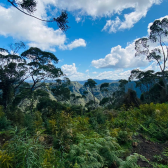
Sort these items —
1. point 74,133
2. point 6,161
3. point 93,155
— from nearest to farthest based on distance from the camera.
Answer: point 6,161
point 93,155
point 74,133

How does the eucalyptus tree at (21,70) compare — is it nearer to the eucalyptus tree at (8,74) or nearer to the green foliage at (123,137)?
the eucalyptus tree at (8,74)

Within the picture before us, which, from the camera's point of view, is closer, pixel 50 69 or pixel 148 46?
pixel 50 69

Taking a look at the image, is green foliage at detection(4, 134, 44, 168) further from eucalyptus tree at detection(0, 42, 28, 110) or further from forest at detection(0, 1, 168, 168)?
eucalyptus tree at detection(0, 42, 28, 110)

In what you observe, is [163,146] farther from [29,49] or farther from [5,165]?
[29,49]

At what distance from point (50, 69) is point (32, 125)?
10859mm

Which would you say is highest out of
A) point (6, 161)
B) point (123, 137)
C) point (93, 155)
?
point (6, 161)

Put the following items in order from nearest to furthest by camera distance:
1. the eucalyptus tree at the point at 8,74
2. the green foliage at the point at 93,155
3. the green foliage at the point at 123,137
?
the green foliage at the point at 93,155
the green foliage at the point at 123,137
the eucalyptus tree at the point at 8,74

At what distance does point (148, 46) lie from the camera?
16.7 meters

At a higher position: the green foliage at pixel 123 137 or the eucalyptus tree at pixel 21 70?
the eucalyptus tree at pixel 21 70

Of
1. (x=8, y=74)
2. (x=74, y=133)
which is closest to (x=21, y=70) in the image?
(x=8, y=74)

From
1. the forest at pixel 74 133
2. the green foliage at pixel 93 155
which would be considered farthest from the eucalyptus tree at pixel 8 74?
the green foliage at pixel 93 155

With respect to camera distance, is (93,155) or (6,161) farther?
(93,155)

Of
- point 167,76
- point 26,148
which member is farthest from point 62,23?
point 167,76

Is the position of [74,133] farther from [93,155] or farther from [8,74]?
[8,74]
